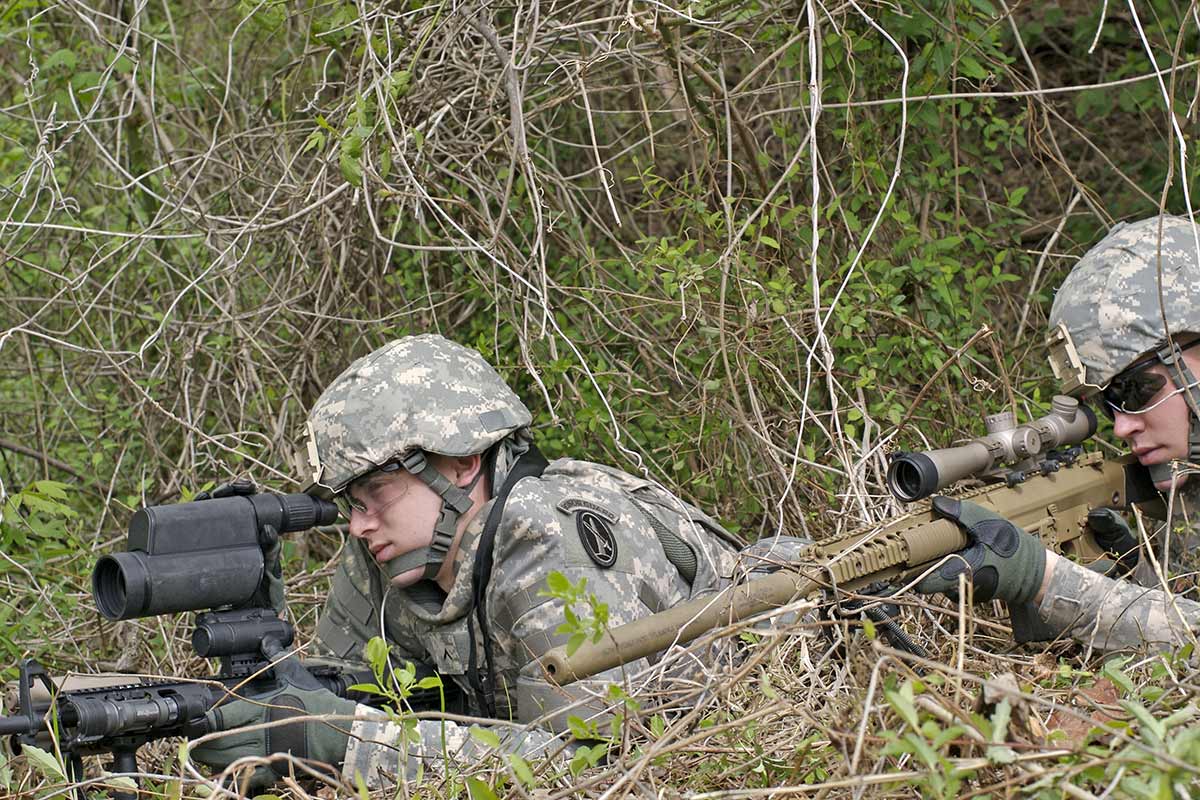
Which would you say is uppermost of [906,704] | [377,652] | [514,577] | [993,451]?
[906,704]

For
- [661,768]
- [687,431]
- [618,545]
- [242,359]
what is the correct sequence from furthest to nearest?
[242,359], [687,431], [618,545], [661,768]

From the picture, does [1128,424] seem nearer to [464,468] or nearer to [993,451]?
[993,451]

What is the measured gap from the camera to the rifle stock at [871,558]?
2.81 meters

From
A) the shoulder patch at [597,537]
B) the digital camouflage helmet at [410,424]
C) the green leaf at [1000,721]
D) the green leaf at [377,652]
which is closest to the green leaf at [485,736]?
the green leaf at [377,652]

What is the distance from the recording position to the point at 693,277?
467 cm

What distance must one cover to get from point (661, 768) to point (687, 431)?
8.10 feet

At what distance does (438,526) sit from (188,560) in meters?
0.79

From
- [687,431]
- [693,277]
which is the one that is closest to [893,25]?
[693,277]

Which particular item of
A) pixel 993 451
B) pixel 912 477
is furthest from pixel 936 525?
pixel 993 451

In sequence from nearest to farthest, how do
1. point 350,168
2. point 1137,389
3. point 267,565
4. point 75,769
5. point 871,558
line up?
point 871,558
point 75,769
point 267,565
point 1137,389
point 350,168

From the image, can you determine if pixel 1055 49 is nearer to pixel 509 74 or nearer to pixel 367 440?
pixel 509 74

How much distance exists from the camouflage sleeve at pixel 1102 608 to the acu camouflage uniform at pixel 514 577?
97 centimetres

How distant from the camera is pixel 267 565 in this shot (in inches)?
144

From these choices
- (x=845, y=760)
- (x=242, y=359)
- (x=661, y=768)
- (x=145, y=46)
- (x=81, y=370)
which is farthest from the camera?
(x=145, y=46)
